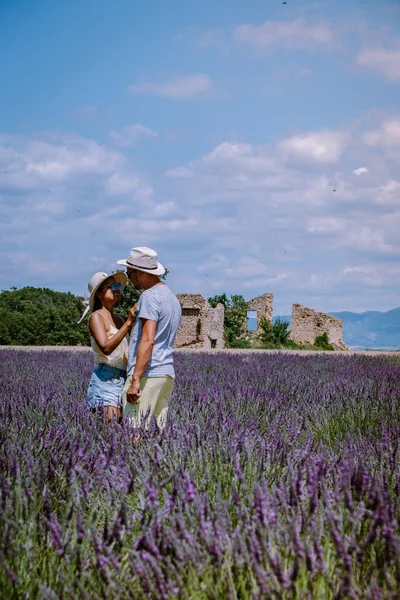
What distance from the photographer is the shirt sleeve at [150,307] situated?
3.67 m

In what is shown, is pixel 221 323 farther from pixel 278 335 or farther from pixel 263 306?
pixel 278 335

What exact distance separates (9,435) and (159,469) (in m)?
1.00

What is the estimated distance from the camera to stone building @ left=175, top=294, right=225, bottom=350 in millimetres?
24312

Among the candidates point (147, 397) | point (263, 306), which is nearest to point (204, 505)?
point (147, 397)

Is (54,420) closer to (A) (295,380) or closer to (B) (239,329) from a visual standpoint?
(A) (295,380)

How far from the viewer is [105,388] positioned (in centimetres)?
397

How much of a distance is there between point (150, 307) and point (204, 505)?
1.97 m

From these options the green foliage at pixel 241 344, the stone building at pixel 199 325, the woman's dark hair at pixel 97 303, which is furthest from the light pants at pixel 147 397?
the stone building at pixel 199 325

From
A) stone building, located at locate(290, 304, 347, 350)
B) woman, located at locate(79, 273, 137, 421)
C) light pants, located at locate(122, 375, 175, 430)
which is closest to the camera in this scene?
light pants, located at locate(122, 375, 175, 430)

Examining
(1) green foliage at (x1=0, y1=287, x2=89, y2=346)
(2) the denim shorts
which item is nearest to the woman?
(2) the denim shorts

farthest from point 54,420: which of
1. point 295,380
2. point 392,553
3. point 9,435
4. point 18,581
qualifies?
point 295,380

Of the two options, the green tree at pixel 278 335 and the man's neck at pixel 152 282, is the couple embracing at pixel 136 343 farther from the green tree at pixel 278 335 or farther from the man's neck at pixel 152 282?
the green tree at pixel 278 335

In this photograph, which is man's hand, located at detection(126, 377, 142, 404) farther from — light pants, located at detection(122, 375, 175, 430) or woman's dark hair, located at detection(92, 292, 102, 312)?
woman's dark hair, located at detection(92, 292, 102, 312)

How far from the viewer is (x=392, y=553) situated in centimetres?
167
